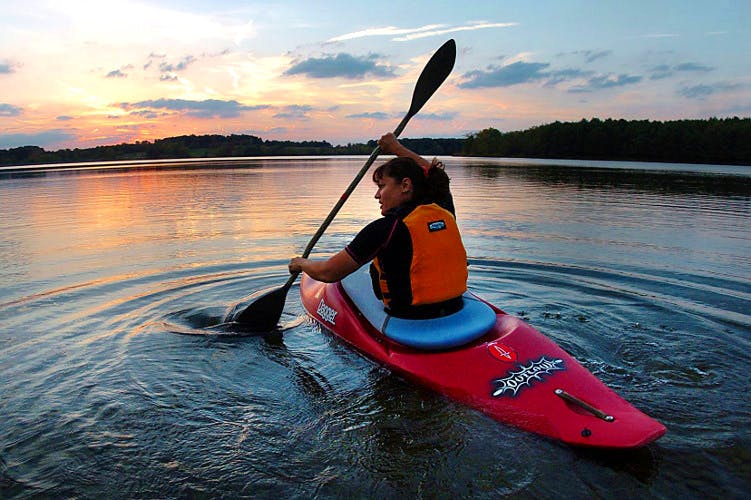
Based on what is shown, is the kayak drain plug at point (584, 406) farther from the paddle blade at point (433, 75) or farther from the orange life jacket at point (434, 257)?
the paddle blade at point (433, 75)

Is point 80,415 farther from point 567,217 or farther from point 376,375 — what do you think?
point 567,217

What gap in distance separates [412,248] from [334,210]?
194 cm

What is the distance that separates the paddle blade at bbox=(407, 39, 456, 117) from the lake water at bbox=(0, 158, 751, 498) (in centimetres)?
230

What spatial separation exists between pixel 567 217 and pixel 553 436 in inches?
407

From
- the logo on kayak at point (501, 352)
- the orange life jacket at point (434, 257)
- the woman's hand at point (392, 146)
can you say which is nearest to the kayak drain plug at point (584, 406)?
the logo on kayak at point (501, 352)

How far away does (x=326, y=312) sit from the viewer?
540 cm

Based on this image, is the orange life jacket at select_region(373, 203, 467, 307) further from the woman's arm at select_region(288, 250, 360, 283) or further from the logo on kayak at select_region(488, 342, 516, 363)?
the logo on kayak at select_region(488, 342, 516, 363)

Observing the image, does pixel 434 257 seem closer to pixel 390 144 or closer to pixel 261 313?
pixel 390 144

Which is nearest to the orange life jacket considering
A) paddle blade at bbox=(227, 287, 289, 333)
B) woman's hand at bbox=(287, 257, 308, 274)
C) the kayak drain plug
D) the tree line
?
woman's hand at bbox=(287, 257, 308, 274)

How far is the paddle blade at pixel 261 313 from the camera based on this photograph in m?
5.43

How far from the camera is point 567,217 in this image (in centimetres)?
1273

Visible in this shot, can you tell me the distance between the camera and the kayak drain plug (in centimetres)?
304

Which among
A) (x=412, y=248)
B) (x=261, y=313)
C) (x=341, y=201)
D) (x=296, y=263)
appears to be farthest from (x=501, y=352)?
(x=261, y=313)

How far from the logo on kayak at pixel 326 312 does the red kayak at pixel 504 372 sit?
1.42 ft
